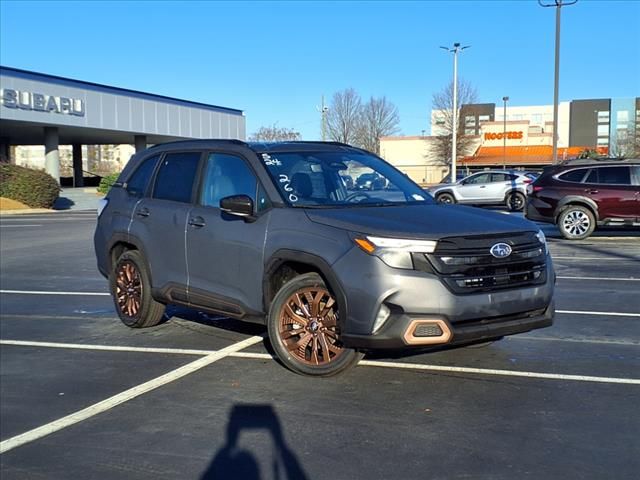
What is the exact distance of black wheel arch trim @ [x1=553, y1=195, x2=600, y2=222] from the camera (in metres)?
15.4

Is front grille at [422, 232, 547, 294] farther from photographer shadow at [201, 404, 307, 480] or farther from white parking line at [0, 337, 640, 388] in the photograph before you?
photographer shadow at [201, 404, 307, 480]

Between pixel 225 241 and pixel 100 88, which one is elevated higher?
pixel 100 88

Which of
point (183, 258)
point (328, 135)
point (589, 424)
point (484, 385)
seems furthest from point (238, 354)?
point (328, 135)

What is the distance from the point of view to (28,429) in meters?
4.58

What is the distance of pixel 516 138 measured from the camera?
2950 inches

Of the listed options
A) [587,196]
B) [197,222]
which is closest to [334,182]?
[197,222]

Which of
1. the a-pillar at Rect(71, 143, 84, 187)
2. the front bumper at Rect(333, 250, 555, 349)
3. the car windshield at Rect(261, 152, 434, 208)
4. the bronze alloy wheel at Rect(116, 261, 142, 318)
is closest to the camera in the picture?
the front bumper at Rect(333, 250, 555, 349)

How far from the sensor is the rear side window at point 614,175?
1526 cm

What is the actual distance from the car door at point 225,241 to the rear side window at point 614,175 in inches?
463

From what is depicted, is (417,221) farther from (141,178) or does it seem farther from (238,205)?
(141,178)

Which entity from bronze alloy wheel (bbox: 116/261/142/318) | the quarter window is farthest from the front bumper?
bronze alloy wheel (bbox: 116/261/142/318)

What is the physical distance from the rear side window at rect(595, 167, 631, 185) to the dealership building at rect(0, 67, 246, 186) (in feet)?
93.9

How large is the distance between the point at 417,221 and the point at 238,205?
1473mm

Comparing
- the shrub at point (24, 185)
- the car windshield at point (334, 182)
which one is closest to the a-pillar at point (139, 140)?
the shrub at point (24, 185)
